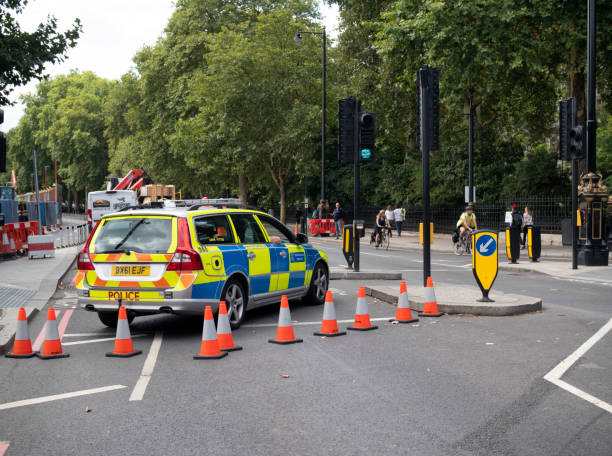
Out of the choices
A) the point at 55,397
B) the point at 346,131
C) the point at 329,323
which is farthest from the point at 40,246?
the point at 55,397

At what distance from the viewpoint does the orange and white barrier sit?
22.3 m

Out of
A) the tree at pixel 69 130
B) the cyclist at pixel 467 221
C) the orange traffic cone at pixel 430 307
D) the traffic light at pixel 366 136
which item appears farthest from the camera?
the tree at pixel 69 130

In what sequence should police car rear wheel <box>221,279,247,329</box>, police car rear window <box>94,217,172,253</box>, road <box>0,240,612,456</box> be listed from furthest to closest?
police car rear wheel <box>221,279,247,329</box>, police car rear window <box>94,217,172,253</box>, road <box>0,240,612,456</box>

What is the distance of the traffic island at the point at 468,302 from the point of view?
10500 mm

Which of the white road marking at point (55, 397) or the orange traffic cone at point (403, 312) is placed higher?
the orange traffic cone at point (403, 312)

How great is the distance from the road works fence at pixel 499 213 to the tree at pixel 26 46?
63.2 ft

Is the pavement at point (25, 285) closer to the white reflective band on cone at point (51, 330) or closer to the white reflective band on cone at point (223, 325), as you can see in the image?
the white reflective band on cone at point (51, 330)

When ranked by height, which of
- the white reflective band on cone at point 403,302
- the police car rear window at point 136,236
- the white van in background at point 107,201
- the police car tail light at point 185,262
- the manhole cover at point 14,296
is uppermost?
the white van in background at point 107,201

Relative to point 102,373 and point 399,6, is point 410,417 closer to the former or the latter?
point 102,373

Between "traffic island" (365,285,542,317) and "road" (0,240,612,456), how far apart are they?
59 cm

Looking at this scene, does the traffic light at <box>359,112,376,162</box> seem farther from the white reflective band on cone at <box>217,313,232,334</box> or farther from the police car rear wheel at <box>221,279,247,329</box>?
the white reflective band on cone at <box>217,313,232,334</box>

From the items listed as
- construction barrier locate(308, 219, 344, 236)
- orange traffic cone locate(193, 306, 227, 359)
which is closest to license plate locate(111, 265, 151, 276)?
orange traffic cone locate(193, 306, 227, 359)

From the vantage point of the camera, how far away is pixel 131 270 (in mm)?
8984

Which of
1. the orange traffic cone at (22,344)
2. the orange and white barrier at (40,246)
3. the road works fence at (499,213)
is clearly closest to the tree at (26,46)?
the orange and white barrier at (40,246)
